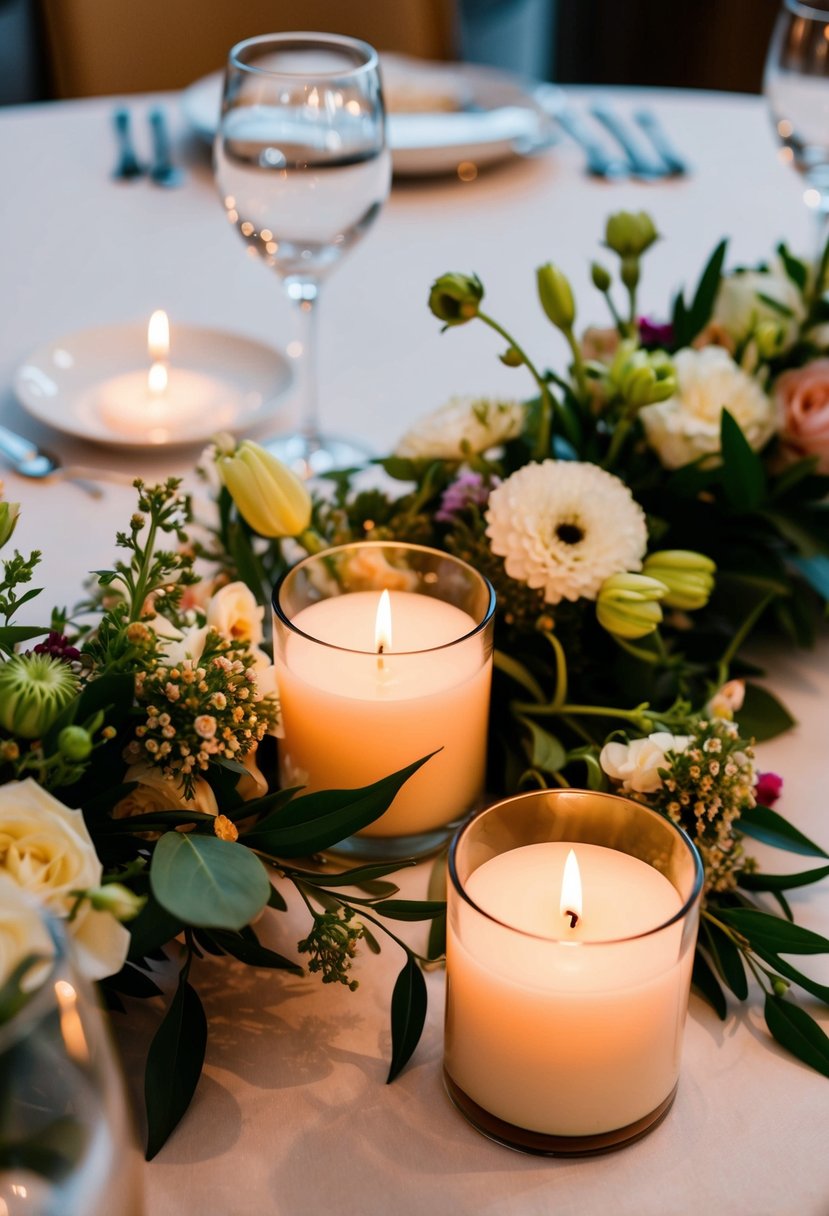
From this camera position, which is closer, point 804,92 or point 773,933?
point 773,933

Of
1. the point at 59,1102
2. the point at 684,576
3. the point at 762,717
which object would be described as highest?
the point at 59,1102

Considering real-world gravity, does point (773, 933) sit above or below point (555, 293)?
below

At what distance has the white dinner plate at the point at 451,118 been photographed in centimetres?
140

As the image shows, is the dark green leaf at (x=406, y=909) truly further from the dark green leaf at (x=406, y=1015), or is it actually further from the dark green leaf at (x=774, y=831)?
the dark green leaf at (x=774, y=831)

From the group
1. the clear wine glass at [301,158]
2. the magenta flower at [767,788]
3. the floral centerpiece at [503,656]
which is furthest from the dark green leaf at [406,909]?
the clear wine glass at [301,158]

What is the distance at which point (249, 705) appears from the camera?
581 mm

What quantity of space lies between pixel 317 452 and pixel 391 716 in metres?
0.41

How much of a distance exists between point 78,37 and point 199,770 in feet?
5.01

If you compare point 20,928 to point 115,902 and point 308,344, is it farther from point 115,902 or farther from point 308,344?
point 308,344

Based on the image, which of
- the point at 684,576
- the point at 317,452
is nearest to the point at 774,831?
the point at 684,576

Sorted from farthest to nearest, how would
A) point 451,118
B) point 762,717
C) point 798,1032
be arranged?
point 451,118, point 762,717, point 798,1032

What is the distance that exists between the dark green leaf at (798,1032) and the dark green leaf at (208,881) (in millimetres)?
243

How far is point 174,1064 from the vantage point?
527 mm

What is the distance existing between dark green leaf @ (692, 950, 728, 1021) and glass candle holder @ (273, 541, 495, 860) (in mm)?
140
